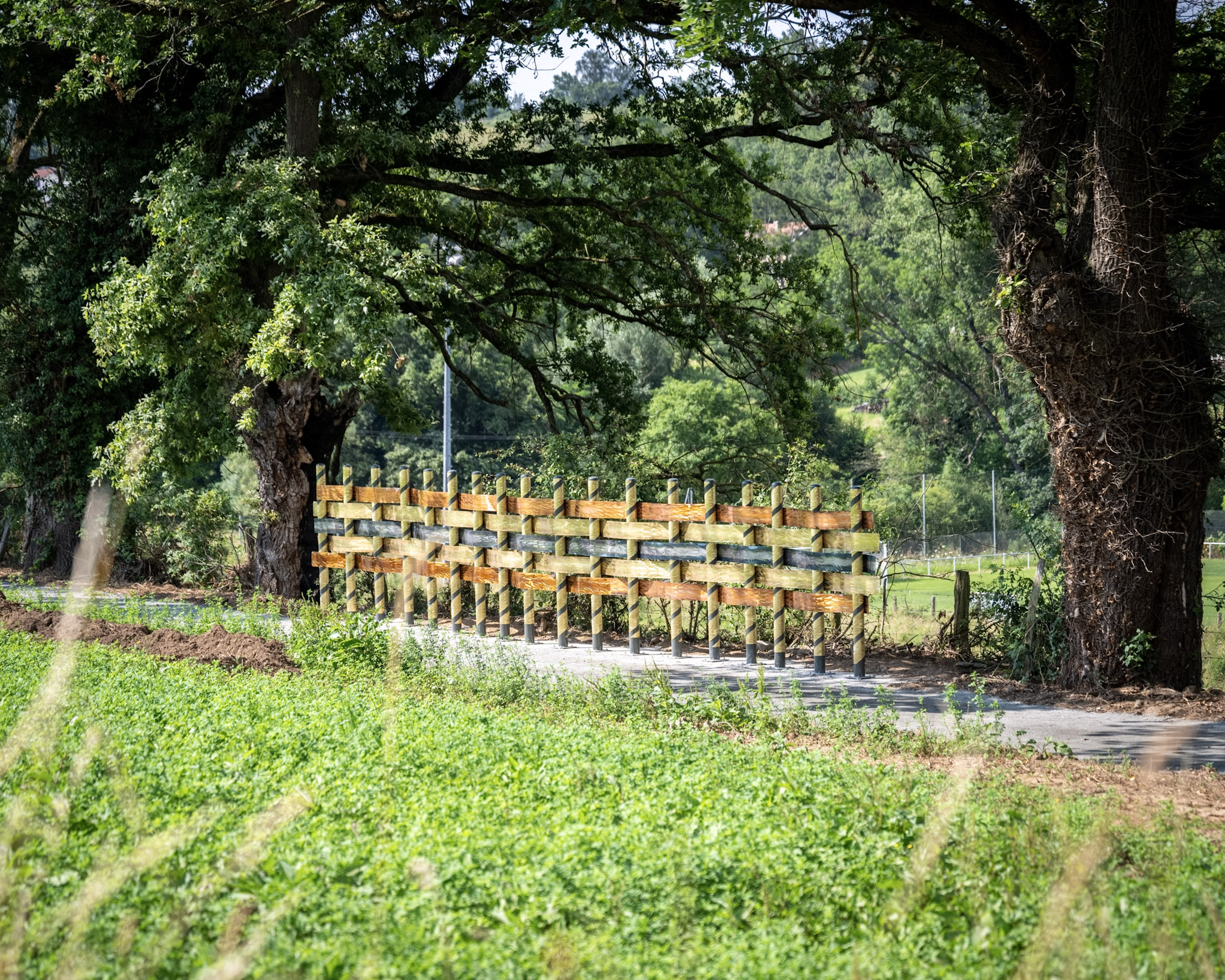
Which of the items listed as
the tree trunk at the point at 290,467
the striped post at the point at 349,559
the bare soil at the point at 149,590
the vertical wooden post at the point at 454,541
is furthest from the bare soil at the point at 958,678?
the tree trunk at the point at 290,467

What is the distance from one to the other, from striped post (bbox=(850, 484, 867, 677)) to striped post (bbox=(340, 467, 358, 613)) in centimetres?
716

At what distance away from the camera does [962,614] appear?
483 inches

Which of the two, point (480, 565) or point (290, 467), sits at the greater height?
point (290, 467)

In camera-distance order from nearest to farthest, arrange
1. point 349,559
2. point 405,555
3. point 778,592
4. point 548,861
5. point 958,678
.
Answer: point 548,861, point 958,678, point 778,592, point 405,555, point 349,559

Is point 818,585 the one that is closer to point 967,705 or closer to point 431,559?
point 967,705

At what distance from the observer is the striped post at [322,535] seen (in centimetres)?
1556

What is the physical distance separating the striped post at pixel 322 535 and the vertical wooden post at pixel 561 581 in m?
3.75

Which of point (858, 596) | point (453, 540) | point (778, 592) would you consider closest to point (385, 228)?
point (453, 540)

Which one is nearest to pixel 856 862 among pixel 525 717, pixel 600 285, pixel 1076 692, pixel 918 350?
pixel 525 717

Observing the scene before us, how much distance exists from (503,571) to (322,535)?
3.27m

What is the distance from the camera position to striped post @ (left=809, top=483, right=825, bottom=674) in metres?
11.3

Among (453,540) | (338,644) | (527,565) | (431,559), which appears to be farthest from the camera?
(431,559)

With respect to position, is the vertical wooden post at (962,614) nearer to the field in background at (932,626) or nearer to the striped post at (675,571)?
the field in background at (932,626)

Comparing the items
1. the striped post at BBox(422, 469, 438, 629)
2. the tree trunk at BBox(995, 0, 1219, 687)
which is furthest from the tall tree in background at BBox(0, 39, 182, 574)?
the tree trunk at BBox(995, 0, 1219, 687)
